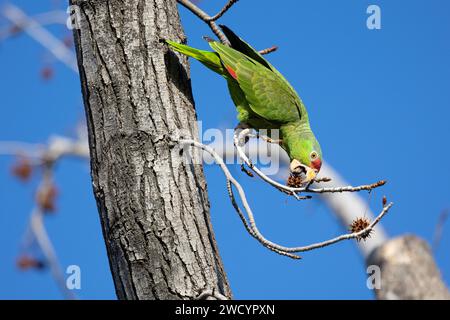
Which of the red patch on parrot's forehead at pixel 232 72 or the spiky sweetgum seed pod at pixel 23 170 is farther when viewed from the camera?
the spiky sweetgum seed pod at pixel 23 170

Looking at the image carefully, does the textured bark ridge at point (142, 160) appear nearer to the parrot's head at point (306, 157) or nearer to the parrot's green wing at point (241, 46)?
the parrot's green wing at point (241, 46)

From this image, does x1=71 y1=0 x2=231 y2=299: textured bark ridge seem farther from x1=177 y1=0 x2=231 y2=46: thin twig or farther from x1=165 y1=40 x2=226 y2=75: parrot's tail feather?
x1=177 y1=0 x2=231 y2=46: thin twig

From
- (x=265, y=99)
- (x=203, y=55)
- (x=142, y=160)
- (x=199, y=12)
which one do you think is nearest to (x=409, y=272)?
(x=265, y=99)

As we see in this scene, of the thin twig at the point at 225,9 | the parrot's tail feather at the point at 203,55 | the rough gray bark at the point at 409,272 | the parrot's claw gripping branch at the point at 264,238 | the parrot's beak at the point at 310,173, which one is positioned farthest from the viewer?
the rough gray bark at the point at 409,272

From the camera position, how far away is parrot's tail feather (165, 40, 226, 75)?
4228 mm

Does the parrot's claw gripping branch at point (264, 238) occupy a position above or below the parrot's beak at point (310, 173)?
below

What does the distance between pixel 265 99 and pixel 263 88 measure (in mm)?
111

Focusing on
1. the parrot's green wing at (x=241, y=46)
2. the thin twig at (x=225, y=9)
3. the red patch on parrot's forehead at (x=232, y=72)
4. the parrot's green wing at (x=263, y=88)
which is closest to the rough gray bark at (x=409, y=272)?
the parrot's green wing at (x=263, y=88)

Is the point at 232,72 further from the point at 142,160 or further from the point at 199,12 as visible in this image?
the point at 142,160

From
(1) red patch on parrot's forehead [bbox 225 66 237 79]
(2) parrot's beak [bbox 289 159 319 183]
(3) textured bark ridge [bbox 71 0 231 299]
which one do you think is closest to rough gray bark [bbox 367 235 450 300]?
(2) parrot's beak [bbox 289 159 319 183]

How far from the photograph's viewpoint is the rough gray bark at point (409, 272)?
303 inches
